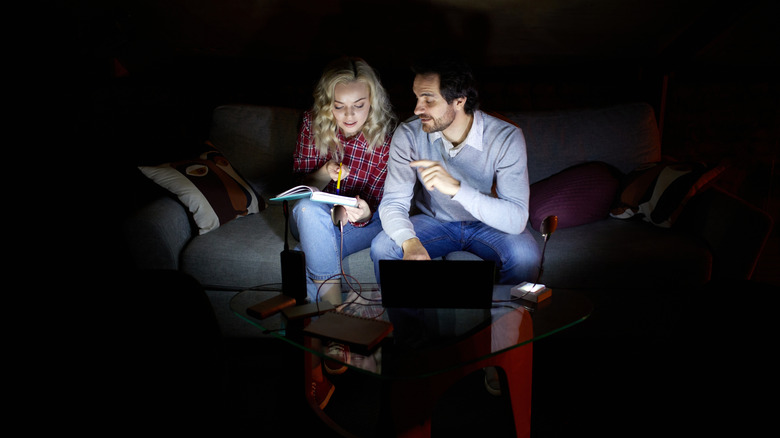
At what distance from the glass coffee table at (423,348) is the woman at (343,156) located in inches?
11.9

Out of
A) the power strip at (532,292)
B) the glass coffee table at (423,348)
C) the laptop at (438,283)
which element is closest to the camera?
the glass coffee table at (423,348)

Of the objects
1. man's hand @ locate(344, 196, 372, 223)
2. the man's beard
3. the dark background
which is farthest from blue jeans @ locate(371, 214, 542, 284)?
the dark background

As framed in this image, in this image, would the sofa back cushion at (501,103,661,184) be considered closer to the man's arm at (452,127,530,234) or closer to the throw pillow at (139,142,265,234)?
the man's arm at (452,127,530,234)

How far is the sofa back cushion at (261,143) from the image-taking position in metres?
2.31

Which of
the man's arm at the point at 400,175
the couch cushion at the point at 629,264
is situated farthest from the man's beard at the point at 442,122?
the couch cushion at the point at 629,264

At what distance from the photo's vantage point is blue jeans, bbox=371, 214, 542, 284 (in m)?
1.71

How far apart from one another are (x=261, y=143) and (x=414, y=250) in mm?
1092

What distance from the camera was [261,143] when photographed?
7.59 feet

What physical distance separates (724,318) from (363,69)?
1.50 m

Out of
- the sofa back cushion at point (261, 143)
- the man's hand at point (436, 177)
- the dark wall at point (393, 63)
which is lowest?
the man's hand at point (436, 177)

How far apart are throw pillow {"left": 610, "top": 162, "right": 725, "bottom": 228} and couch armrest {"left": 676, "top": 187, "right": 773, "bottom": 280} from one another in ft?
0.17

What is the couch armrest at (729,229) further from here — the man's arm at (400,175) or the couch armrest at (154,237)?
the couch armrest at (154,237)

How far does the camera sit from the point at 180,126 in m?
2.70

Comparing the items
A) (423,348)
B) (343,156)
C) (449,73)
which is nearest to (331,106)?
(343,156)
